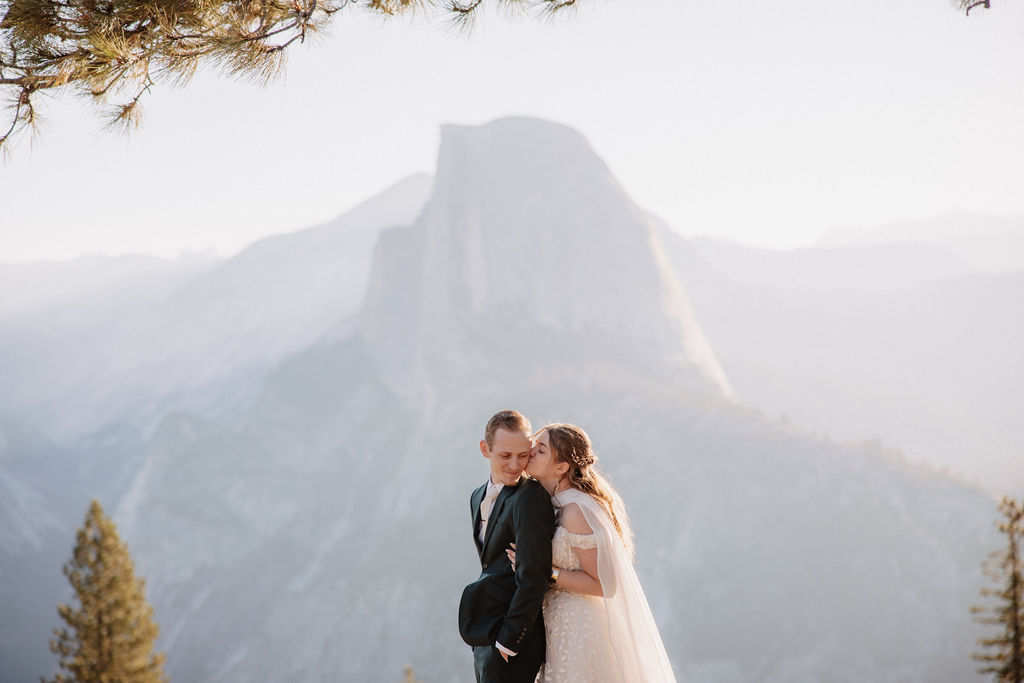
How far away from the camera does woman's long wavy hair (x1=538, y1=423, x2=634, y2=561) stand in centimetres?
434

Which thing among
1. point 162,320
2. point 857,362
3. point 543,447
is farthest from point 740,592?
point 162,320

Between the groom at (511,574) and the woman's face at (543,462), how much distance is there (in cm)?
5

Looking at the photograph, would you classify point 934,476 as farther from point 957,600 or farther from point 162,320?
point 162,320

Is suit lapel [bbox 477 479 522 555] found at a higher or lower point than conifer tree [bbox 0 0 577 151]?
lower

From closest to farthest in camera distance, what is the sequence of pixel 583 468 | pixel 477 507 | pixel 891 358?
pixel 583 468 → pixel 477 507 → pixel 891 358

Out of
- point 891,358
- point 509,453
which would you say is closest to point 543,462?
point 509,453

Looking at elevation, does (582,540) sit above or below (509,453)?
below

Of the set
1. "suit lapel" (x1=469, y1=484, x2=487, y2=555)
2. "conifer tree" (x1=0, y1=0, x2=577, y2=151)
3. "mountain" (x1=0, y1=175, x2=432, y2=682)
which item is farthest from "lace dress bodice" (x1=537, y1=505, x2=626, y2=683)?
"mountain" (x1=0, y1=175, x2=432, y2=682)

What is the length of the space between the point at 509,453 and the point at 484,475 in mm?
59872

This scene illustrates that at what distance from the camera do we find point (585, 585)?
4.25 m

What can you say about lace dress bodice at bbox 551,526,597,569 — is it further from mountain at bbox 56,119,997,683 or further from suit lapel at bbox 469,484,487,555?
mountain at bbox 56,119,997,683

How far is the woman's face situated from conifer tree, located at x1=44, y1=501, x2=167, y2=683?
927 inches

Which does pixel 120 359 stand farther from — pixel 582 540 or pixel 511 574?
pixel 582 540

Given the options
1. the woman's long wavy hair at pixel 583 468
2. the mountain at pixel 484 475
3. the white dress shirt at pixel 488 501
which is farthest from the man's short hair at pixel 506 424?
the mountain at pixel 484 475
